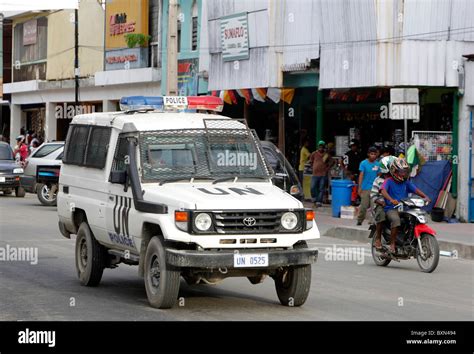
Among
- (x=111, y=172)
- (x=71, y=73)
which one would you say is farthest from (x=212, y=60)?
(x=111, y=172)

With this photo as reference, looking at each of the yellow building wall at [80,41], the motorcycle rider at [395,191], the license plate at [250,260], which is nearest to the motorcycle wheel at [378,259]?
the motorcycle rider at [395,191]

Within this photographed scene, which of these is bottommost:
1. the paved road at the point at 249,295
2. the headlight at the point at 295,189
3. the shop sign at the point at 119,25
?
the paved road at the point at 249,295

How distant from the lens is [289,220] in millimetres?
11398

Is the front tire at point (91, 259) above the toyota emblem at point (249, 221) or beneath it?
beneath

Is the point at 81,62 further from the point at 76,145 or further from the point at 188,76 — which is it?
the point at 76,145

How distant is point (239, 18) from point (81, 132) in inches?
717

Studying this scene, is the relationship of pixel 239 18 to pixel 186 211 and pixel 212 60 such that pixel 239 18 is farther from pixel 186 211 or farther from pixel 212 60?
pixel 186 211

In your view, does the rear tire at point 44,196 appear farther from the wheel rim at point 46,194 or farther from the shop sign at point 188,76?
the shop sign at point 188,76

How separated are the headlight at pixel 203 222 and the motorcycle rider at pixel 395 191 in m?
5.58

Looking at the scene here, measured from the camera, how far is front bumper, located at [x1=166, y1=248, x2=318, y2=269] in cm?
1088

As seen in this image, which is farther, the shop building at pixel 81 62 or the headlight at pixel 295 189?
the shop building at pixel 81 62

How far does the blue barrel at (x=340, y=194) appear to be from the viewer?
2631cm

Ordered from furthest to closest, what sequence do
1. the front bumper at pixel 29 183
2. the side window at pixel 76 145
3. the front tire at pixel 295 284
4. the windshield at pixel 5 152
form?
the windshield at pixel 5 152
the front bumper at pixel 29 183
the side window at pixel 76 145
the front tire at pixel 295 284
